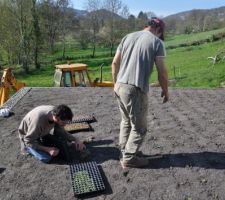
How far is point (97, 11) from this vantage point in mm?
51500

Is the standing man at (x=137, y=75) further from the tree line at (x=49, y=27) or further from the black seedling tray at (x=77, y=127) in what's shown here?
the tree line at (x=49, y=27)

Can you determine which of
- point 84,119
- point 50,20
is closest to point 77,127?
point 84,119

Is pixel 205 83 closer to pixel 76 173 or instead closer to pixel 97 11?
pixel 76 173

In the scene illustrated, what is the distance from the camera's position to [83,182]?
14.4 feet

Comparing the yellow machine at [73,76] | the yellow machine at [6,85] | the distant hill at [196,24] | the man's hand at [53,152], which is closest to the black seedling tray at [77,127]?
the man's hand at [53,152]

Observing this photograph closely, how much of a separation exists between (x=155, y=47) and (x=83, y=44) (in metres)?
47.7

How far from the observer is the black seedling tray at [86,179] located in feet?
13.7

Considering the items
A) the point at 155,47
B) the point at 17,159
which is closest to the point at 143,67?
the point at 155,47

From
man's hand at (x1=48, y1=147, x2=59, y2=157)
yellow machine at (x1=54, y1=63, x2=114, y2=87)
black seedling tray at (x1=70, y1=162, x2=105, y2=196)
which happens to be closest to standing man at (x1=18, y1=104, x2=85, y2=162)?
man's hand at (x1=48, y1=147, x2=59, y2=157)

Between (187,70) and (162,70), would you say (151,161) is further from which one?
(187,70)

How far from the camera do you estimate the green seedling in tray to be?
4.19 metres

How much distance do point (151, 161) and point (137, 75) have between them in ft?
4.36

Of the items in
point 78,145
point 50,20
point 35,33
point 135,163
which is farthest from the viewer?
point 50,20

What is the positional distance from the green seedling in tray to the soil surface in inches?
3.5
